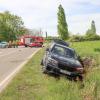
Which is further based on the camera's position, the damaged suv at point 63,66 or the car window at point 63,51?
the car window at point 63,51

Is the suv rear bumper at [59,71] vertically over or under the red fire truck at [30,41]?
over

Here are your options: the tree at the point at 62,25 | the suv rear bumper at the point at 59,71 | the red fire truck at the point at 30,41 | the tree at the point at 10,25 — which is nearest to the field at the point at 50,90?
the suv rear bumper at the point at 59,71

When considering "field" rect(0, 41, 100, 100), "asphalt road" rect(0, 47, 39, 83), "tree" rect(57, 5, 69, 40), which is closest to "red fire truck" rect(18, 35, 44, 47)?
"tree" rect(57, 5, 69, 40)

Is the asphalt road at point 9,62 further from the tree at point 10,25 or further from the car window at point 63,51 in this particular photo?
the tree at point 10,25

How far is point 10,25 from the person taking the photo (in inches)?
6171

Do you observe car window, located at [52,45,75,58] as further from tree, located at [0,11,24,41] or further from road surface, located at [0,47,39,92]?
tree, located at [0,11,24,41]

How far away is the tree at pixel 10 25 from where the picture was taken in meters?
150

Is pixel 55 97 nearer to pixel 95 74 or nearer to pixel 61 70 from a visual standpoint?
pixel 95 74

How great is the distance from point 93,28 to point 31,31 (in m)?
26.2

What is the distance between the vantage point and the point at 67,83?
580 inches

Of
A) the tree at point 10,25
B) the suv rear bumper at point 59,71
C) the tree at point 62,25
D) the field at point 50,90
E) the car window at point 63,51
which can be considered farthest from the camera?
the tree at point 10,25

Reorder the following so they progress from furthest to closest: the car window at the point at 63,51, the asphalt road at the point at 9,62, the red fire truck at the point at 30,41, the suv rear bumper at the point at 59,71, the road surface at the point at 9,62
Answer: the red fire truck at the point at 30,41
the asphalt road at the point at 9,62
the road surface at the point at 9,62
the car window at the point at 63,51
the suv rear bumper at the point at 59,71

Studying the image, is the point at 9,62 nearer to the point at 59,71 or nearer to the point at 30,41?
the point at 59,71

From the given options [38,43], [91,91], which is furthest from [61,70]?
[38,43]
